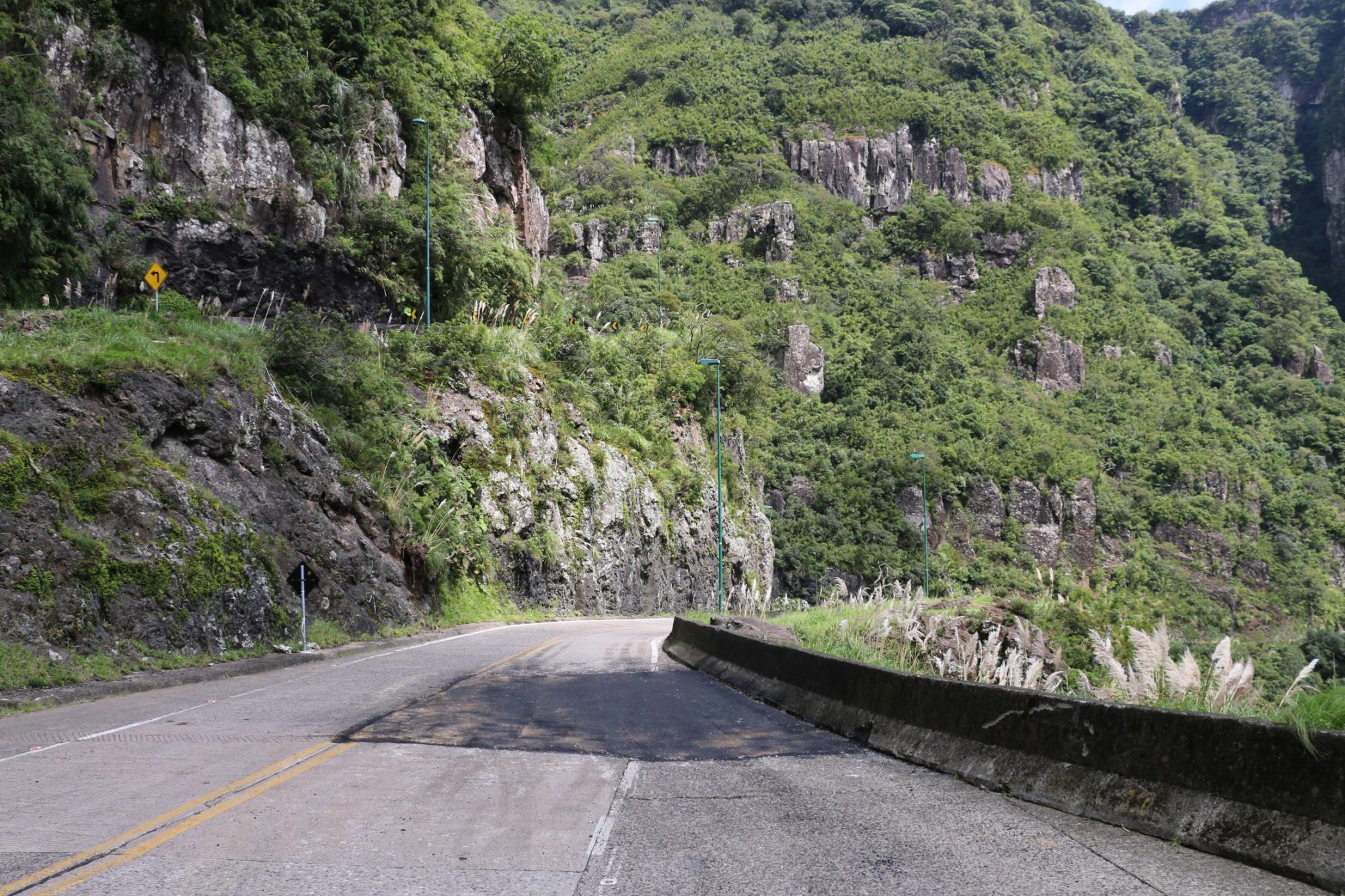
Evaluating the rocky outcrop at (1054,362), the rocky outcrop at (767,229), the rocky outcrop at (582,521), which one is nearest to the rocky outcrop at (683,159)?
the rocky outcrop at (767,229)

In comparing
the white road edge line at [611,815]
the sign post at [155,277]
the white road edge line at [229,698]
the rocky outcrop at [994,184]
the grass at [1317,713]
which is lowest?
the white road edge line at [229,698]

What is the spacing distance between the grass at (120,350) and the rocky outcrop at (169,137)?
5.76 metres

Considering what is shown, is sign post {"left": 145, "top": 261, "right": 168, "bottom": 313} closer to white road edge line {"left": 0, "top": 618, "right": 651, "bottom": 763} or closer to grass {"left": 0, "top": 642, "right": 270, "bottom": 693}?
white road edge line {"left": 0, "top": 618, "right": 651, "bottom": 763}

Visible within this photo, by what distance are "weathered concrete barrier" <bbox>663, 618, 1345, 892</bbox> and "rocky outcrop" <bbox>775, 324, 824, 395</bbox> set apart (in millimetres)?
96594

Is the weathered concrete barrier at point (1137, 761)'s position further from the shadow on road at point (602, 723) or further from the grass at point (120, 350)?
the grass at point (120, 350)

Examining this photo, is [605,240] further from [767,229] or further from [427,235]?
[427,235]

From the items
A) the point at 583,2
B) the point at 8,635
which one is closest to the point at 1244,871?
the point at 8,635

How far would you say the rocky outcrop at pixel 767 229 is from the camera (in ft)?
406

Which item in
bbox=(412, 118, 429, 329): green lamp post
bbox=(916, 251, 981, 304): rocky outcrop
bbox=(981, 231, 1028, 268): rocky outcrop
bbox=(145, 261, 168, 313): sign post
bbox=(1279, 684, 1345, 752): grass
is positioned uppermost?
bbox=(981, 231, 1028, 268): rocky outcrop

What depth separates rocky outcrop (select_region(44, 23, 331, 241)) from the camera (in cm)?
2666

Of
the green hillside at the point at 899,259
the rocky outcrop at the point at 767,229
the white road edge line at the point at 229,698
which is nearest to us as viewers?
the white road edge line at the point at 229,698

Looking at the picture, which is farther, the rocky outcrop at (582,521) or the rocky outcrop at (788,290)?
the rocky outcrop at (788,290)

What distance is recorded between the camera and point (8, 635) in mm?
12672

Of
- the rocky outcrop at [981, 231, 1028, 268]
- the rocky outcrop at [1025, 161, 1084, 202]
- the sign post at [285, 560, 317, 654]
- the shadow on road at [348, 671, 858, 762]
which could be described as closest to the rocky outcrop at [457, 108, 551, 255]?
the sign post at [285, 560, 317, 654]
